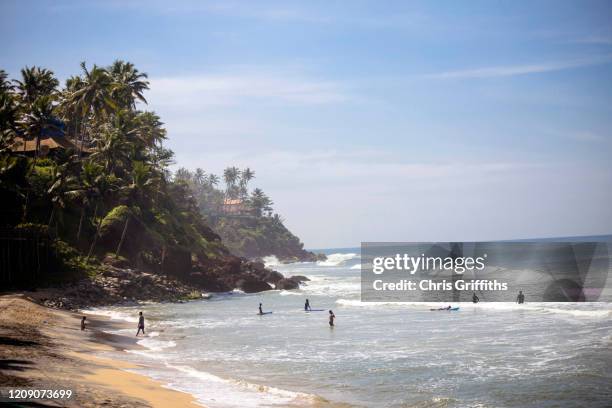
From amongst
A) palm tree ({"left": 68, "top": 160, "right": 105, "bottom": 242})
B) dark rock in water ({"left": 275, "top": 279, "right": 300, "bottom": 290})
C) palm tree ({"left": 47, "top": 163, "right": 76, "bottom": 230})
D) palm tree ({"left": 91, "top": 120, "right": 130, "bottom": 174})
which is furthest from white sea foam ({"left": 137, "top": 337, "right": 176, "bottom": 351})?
dark rock in water ({"left": 275, "top": 279, "right": 300, "bottom": 290})

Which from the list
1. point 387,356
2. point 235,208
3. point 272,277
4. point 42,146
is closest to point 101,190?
point 42,146

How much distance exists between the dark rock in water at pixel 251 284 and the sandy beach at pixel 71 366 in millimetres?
40864

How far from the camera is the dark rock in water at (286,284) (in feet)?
247

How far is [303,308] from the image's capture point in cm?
5200

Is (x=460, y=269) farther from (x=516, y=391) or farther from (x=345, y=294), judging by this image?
(x=516, y=391)

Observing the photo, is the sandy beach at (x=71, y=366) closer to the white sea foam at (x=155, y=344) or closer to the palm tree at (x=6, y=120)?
the white sea foam at (x=155, y=344)

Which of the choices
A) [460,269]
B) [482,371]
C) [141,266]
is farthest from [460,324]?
[460,269]

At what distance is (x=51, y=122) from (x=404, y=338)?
1653 inches

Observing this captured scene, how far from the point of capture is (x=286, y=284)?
248 ft

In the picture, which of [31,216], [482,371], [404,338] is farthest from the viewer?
[31,216]

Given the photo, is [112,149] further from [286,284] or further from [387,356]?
[387,356]

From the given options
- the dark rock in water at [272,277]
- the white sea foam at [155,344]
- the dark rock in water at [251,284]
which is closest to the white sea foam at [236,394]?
the white sea foam at [155,344]

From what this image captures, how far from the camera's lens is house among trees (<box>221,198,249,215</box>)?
178 metres

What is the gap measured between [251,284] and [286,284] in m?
5.81
